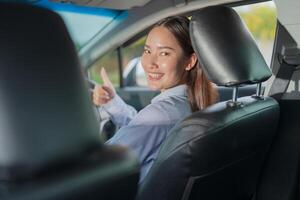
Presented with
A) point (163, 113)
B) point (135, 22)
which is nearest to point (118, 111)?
point (163, 113)

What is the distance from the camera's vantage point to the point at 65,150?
2.05ft

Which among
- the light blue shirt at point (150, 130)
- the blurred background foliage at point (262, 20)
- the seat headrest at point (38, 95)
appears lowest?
the light blue shirt at point (150, 130)

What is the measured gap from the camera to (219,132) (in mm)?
1277

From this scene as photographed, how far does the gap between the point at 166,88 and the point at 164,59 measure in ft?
0.37

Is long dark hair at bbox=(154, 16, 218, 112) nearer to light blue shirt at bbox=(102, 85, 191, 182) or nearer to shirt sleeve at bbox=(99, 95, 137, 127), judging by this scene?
light blue shirt at bbox=(102, 85, 191, 182)

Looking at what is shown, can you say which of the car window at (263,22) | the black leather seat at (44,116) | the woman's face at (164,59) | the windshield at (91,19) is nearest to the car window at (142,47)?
the car window at (263,22)

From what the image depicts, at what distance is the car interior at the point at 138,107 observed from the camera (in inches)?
23.4

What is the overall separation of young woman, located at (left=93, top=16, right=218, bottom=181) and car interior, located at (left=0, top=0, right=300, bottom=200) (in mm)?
164

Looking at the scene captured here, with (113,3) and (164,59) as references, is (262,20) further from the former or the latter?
(113,3)

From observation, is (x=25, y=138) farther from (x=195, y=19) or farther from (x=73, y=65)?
(x=195, y=19)

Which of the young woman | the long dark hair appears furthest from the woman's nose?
the long dark hair

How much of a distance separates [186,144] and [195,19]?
424 mm

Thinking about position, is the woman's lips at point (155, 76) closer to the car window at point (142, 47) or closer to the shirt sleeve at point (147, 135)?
the shirt sleeve at point (147, 135)

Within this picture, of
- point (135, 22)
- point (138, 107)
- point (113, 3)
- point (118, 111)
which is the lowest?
point (138, 107)
